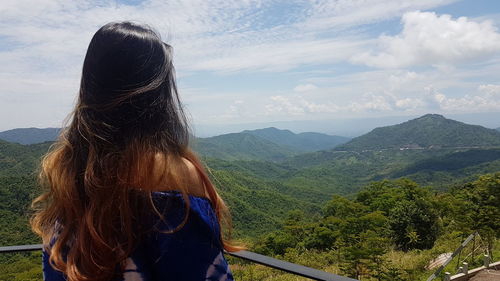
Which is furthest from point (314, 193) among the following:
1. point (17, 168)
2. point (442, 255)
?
point (442, 255)

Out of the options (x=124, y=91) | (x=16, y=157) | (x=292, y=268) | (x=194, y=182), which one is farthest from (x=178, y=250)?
(x=16, y=157)

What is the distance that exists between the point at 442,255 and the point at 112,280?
46.6ft

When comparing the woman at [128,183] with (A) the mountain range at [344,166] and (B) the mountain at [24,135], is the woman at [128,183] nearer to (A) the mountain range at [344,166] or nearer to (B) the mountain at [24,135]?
(A) the mountain range at [344,166]

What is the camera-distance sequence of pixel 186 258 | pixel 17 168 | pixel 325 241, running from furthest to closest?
1. pixel 17 168
2. pixel 325 241
3. pixel 186 258

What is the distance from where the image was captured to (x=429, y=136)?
511 ft

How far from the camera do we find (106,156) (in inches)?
36.8

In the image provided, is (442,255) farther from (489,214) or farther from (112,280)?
(112,280)

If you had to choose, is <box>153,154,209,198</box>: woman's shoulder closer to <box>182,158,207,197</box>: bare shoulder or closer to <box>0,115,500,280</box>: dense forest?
<box>182,158,207,197</box>: bare shoulder

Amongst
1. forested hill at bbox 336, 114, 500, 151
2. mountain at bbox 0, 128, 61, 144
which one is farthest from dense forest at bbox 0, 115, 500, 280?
mountain at bbox 0, 128, 61, 144

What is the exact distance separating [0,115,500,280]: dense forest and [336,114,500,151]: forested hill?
0.63m

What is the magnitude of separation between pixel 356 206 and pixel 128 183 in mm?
24089

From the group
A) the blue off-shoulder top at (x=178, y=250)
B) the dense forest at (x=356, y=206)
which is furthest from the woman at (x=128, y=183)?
the dense forest at (x=356, y=206)

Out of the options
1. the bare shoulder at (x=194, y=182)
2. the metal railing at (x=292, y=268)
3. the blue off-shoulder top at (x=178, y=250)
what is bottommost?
the metal railing at (x=292, y=268)

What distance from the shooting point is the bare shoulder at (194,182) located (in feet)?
2.94
